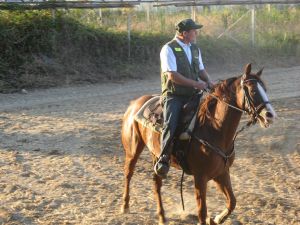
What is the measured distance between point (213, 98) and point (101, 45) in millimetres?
14375

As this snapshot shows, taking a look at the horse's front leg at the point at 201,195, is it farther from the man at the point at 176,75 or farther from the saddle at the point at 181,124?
the man at the point at 176,75

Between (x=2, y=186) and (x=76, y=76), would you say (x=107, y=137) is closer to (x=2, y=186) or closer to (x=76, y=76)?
(x=2, y=186)

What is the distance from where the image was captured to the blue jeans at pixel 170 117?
6.31 meters

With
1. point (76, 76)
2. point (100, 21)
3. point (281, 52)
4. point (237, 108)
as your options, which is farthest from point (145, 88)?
point (237, 108)

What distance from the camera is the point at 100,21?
21.5 meters

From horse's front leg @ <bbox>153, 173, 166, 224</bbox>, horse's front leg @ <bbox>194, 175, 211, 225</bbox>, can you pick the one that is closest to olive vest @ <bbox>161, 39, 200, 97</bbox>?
horse's front leg @ <bbox>194, 175, 211, 225</bbox>

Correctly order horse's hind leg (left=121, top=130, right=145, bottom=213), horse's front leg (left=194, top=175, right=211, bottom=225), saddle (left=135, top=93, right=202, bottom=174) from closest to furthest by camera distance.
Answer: horse's front leg (left=194, top=175, right=211, bottom=225) → saddle (left=135, top=93, right=202, bottom=174) → horse's hind leg (left=121, top=130, right=145, bottom=213)

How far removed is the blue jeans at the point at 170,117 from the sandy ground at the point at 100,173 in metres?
1.15

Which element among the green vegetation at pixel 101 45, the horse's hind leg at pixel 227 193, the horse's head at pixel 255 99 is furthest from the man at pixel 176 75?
the green vegetation at pixel 101 45

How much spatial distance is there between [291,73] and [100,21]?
7794 millimetres

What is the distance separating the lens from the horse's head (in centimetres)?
548

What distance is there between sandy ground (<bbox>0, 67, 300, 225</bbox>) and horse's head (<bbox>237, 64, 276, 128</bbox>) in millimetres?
1732

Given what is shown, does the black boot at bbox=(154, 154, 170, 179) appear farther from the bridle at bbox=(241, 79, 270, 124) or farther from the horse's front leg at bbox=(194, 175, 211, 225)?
the bridle at bbox=(241, 79, 270, 124)

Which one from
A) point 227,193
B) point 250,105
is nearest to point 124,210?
point 227,193
